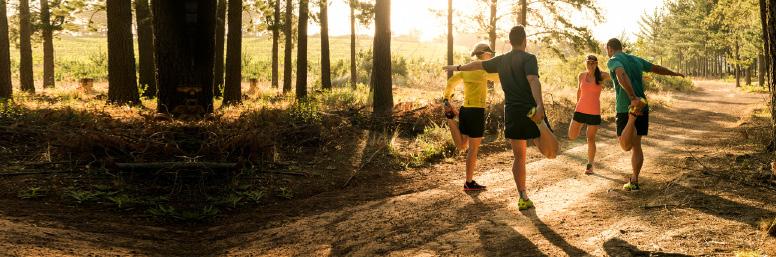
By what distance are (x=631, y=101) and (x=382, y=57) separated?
29.6ft

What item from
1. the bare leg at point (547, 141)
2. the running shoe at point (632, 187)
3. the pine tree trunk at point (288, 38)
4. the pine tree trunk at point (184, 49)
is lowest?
the running shoe at point (632, 187)

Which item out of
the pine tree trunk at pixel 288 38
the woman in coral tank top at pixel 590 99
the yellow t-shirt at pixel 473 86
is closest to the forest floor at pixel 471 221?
the woman in coral tank top at pixel 590 99

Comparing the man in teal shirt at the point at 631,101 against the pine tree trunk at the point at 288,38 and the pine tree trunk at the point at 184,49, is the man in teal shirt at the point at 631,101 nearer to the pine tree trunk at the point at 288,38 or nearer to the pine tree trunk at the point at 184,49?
the pine tree trunk at the point at 184,49

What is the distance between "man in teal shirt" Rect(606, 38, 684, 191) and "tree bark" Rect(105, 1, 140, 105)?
1161cm

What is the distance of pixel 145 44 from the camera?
58.2 feet

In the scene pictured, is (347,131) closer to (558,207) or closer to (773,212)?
(558,207)

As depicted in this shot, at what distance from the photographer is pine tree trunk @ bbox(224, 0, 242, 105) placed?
17828mm

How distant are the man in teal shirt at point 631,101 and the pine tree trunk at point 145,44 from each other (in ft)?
42.4

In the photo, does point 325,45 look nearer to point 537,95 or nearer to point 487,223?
point 537,95

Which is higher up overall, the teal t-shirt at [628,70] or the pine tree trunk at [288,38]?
the pine tree trunk at [288,38]

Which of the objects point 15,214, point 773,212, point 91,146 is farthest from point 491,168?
point 15,214

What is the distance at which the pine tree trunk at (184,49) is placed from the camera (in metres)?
8.26

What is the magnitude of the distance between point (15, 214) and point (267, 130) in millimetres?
4903

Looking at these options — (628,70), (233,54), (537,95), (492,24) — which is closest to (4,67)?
(233,54)
